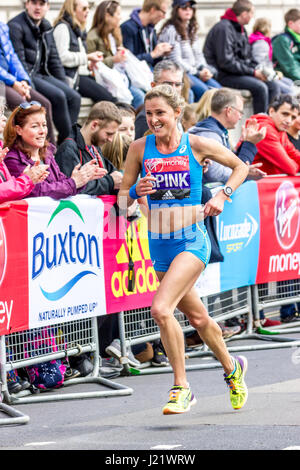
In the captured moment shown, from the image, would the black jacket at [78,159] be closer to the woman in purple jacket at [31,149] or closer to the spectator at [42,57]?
the woman in purple jacket at [31,149]

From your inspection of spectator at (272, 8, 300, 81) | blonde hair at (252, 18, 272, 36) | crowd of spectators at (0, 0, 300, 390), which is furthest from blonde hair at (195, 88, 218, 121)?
spectator at (272, 8, 300, 81)

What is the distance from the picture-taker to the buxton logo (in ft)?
24.4

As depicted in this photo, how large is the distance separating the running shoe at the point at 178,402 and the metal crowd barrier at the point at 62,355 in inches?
47.1

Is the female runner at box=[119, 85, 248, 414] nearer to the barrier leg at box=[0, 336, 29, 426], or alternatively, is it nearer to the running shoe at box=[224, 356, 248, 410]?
the running shoe at box=[224, 356, 248, 410]

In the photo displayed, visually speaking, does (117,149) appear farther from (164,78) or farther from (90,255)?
(164,78)

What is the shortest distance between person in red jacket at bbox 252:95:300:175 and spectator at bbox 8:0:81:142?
91.4 inches

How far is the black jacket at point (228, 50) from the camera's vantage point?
15.1 m

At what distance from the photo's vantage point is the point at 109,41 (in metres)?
12.8

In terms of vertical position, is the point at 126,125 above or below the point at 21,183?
above

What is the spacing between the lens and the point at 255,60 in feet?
52.2

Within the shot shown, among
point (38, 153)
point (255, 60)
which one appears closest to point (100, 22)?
point (255, 60)

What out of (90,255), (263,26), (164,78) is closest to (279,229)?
(164,78)

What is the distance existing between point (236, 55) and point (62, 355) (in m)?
8.76

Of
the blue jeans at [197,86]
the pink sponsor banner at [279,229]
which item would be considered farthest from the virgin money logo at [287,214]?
the blue jeans at [197,86]
